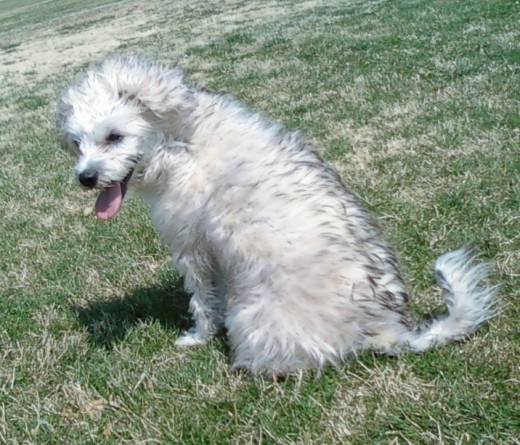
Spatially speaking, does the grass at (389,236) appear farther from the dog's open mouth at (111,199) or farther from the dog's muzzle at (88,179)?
the dog's muzzle at (88,179)

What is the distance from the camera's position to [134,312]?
15.1 ft

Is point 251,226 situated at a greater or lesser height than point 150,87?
lesser

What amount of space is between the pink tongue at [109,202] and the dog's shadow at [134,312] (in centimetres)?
76

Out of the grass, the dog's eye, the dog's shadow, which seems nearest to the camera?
the grass

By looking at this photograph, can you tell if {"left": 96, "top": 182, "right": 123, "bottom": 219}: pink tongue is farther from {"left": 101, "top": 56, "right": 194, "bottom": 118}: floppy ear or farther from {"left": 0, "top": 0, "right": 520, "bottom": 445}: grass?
{"left": 0, "top": 0, "right": 520, "bottom": 445}: grass

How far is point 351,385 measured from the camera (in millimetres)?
3318

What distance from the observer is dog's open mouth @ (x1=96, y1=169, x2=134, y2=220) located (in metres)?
3.90

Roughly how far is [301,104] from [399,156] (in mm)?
2978

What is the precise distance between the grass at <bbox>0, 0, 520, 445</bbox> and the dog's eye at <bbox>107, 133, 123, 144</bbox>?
3.60 feet

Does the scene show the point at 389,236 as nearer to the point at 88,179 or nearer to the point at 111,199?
the point at 111,199

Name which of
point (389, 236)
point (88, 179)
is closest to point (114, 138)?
point (88, 179)

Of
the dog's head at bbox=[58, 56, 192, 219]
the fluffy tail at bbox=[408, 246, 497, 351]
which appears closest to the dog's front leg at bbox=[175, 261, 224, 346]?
the dog's head at bbox=[58, 56, 192, 219]

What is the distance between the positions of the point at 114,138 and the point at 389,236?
1638 mm

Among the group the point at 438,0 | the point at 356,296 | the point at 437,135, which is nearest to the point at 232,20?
the point at 438,0
